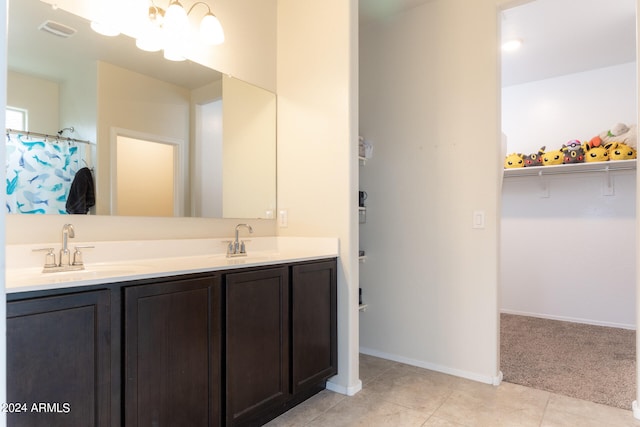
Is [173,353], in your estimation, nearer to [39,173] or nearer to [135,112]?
[39,173]

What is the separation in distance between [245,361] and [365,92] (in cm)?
226

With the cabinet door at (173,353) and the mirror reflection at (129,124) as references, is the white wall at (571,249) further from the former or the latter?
the cabinet door at (173,353)

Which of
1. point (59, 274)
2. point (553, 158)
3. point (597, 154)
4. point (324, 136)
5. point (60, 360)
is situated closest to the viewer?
point (60, 360)

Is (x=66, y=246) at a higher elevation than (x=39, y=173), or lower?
lower

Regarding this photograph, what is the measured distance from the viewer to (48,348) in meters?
1.11

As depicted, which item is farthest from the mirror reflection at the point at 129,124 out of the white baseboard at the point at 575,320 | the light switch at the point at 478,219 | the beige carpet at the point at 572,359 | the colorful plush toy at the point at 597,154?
the white baseboard at the point at 575,320

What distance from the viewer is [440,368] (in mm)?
2627

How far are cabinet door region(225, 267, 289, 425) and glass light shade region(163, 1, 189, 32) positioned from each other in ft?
4.46

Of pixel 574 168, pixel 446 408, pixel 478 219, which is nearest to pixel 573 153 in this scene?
pixel 574 168

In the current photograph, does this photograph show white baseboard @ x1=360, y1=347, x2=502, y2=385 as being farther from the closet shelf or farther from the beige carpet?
the closet shelf

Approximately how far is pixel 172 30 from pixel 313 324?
1.80 metres

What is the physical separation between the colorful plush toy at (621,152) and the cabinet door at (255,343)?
340 cm

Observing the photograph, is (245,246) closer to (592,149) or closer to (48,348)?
(48,348)

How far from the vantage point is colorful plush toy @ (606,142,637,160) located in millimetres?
3406
